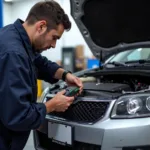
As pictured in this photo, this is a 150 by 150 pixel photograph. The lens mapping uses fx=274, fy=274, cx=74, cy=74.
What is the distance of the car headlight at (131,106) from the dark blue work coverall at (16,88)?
537 millimetres

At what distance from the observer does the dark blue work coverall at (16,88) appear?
142cm

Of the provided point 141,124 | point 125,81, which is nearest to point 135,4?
point 125,81

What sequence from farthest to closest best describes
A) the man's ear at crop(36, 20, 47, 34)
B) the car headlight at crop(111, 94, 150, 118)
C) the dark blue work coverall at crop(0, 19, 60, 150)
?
the car headlight at crop(111, 94, 150, 118), the man's ear at crop(36, 20, 47, 34), the dark blue work coverall at crop(0, 19, 60, 150)

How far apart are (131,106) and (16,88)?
0.84 meters

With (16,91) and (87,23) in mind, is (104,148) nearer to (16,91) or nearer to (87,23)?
(16,91)

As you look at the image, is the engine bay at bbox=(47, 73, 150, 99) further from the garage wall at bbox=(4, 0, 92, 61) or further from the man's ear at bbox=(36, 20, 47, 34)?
the garage wall at bbox=(4, 0, 92, 61)

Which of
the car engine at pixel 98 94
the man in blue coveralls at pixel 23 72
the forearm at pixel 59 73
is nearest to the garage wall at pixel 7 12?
the car engine at pixel 98 94

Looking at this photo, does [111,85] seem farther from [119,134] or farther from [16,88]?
[16,88]

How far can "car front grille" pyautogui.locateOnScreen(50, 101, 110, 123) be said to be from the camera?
191 cm

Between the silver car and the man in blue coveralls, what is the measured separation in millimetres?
254

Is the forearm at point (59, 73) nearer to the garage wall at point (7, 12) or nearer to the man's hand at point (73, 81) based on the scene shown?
the man's hand at point (73, 81)

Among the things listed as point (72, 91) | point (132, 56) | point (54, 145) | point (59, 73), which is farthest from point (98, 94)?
point (132, 56)

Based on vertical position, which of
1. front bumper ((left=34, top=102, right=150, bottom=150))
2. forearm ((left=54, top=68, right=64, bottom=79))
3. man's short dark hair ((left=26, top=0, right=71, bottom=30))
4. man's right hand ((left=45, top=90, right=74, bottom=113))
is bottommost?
front bumper ((left=34, top=102, right=150, bottom=150))

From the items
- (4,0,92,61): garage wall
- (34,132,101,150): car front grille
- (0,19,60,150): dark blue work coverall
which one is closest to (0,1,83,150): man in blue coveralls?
(0,19,60,150): dark blue work coverall
